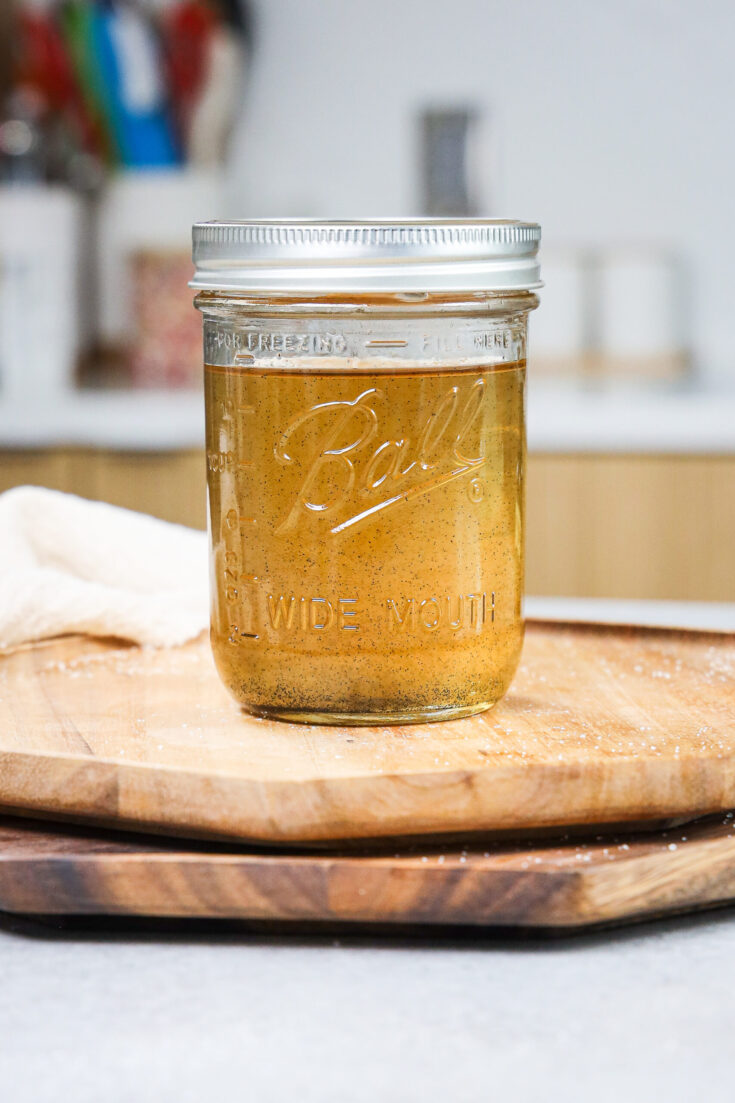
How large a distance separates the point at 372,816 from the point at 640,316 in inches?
70.5

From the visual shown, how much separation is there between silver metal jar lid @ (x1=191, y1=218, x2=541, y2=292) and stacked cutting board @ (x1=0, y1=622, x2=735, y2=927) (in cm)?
20

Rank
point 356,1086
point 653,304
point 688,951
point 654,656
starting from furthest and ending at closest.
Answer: point 653,304 < point 654,656 < point 688,951 < point 356,1086

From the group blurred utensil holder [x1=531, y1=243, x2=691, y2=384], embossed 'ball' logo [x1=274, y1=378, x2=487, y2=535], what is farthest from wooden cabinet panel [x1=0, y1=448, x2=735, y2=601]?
embossed 'ball' logo [x1=274, y1=378, x2=487, y2=535]

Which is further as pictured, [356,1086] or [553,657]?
[553,657]

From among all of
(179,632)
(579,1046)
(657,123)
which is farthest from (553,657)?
(657,123)

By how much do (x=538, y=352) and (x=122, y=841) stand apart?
6.01 feet

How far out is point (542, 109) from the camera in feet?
7.58

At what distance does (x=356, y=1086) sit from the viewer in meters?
0.43

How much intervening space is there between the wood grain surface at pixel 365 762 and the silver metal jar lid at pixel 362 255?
0.67 ft

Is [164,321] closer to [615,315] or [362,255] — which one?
[615,315]

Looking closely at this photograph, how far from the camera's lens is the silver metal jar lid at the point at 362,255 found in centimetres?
63

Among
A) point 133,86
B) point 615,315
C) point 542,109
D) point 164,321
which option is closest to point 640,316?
point 615,315

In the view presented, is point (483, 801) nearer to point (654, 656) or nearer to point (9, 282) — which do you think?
point (654, 656)

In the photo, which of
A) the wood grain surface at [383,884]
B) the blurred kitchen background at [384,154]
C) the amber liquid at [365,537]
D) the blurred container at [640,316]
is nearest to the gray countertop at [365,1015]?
the wood grain surface at [383,884]
